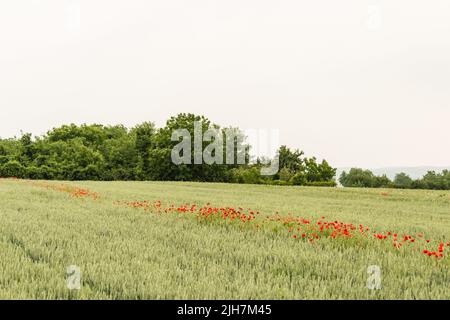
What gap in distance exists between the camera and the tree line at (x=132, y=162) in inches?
2625

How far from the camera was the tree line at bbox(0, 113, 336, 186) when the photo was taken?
66.7 metres

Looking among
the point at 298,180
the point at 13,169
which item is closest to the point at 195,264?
the point at 298,180

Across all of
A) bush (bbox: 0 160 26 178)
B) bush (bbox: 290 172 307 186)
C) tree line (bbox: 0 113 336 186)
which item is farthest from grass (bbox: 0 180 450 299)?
bush (bbox: 0 160 26 178)

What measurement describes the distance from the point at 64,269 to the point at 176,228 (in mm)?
4081

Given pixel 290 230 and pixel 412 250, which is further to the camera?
pixel 290 230

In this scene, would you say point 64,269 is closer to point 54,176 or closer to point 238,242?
point 238,242

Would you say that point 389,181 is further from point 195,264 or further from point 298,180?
point 195,264

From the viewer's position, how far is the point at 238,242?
8055 millimetres

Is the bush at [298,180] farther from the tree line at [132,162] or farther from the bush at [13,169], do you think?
the bush at [13,169]

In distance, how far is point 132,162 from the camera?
7456 centimetres

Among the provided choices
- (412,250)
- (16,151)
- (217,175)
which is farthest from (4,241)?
(16,151)

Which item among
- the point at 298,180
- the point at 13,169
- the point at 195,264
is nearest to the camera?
the point at 195,264

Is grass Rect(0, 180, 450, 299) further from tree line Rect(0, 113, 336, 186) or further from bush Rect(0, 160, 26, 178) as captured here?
bush Rect(0, 160, 26, 178)
